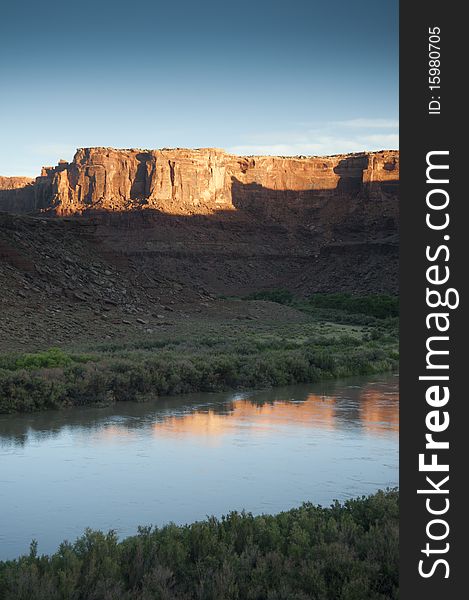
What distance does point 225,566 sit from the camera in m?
6.47

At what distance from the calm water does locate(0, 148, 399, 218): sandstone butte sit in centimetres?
8377

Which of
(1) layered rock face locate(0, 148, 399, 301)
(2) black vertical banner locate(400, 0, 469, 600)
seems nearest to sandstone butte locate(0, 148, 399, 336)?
(1) layered rock face locate(0, 148, 399, 301)

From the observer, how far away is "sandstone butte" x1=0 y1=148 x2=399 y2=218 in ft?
340

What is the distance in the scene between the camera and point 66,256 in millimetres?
37531

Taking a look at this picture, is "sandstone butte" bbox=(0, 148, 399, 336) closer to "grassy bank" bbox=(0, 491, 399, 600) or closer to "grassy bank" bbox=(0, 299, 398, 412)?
"grassy bank" bbox=(0, 299, 398, 412)

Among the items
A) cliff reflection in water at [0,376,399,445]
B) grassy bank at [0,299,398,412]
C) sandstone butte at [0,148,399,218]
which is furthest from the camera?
sandstone butte at [0,148,399,218]

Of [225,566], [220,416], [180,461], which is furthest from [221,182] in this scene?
[225,566]

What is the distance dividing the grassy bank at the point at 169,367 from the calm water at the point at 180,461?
664 millimetres

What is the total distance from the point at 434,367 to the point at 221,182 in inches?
4171

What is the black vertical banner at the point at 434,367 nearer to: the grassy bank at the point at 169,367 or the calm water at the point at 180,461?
the calm water at the point at 180,461

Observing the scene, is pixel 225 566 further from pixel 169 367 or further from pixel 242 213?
A: pixel 242 213

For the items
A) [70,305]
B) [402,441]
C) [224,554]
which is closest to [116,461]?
[224,554]

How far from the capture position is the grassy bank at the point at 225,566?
6.20 meters

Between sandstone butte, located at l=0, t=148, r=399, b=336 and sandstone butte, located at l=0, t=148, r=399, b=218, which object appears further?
sandstone butte, located at l=0, t=148, r=399, b=218
